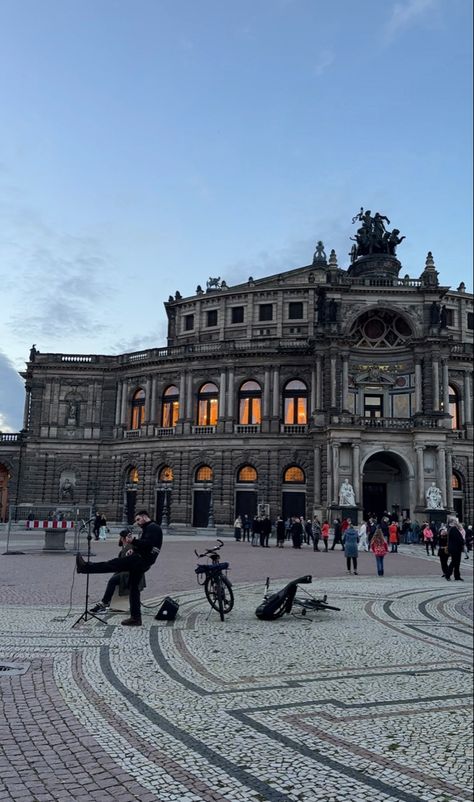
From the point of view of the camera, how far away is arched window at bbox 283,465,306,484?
4941cm

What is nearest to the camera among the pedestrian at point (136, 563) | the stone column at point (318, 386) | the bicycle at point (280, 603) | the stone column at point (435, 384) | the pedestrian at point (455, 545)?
the pedestrian at point (136, 563)

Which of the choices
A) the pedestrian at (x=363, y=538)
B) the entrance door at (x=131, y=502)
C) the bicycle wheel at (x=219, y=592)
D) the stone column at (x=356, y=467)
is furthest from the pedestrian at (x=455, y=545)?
the entrance door at (x=131, y=502)

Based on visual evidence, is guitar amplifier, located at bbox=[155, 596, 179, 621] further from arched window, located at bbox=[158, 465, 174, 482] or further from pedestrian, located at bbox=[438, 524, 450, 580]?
arched window, located at bbox=[158, 465, 174, 482]

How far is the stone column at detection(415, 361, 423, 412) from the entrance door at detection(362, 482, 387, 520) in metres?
7.53

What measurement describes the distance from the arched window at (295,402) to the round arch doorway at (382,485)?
6.49 m

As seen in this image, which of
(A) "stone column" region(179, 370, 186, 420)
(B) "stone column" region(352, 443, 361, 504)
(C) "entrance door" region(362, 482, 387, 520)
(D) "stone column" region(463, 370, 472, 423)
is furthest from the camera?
(A) "stone column" region(179, 370, 186, 420)

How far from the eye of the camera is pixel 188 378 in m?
52.7

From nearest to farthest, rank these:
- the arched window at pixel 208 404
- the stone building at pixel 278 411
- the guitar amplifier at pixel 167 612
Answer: the guitar amplifier at pixel 167 612
the stone building at pixel 278 411
the arched window at pixel 208 404

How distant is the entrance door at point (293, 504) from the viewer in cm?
4881

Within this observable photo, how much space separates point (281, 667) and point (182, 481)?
42.8 m

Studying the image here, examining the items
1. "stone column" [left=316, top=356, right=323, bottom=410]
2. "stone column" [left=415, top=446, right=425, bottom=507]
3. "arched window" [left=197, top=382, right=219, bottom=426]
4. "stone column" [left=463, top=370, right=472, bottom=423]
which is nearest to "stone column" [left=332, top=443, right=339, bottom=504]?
"stone column" [left=316, top=356, right=323, bottom=410]

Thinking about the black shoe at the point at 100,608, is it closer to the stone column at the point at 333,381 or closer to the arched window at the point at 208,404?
the stone column at the point at 333,381

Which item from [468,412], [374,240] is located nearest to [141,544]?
[468,412]

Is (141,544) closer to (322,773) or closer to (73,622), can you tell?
(73,622)
